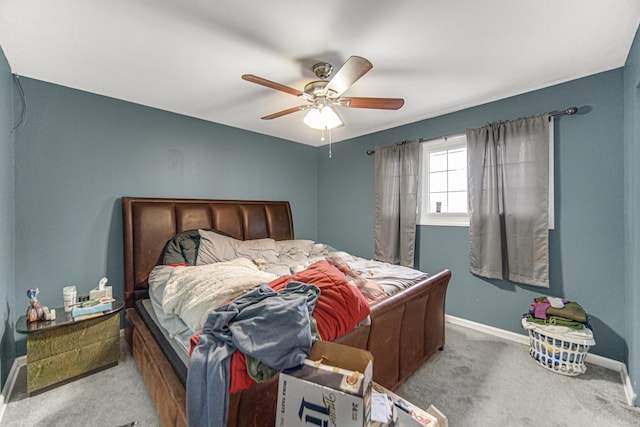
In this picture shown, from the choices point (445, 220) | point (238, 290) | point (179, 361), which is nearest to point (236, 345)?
point (238, 290)

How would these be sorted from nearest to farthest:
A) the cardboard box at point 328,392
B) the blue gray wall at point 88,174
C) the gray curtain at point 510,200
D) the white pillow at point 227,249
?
the cardboard box at point 328,392
the blue gray wall at point 88,174
the gray curtain at point 510,200
the white pillow at point 227,249

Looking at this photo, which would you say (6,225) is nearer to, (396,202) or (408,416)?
(408,416)

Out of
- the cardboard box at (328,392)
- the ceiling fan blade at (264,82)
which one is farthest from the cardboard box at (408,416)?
the ceiling fan blade at (264,82)

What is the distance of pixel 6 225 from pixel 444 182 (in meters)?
4.08

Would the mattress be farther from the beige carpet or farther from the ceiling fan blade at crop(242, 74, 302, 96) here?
the ceiling fan blade at crop(242, 74, 302, 96)

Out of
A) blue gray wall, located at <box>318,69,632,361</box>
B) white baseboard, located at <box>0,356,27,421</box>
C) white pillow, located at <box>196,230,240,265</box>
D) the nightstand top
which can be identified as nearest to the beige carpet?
blue gray wall, located at <box>318,69,632,361</box>

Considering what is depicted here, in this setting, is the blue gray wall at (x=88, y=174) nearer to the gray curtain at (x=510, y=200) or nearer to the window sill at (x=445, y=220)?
the window sill at (x=445, y=220)

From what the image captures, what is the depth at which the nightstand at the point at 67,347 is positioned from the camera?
188 cm

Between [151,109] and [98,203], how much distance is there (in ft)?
3.73

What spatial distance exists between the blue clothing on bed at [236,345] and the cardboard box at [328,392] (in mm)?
71

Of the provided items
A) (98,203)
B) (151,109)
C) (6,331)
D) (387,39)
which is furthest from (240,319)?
(151,109)

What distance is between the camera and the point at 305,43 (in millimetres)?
1860

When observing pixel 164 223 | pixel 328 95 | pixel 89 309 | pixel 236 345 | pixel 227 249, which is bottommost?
pixel 89 309

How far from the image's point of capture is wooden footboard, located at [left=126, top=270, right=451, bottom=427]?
1.15 m
